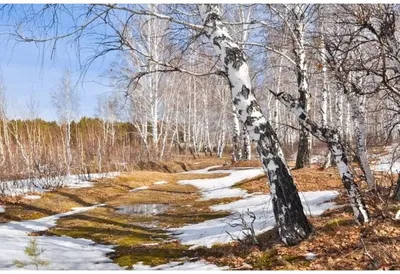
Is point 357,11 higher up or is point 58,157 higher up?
point 357,11

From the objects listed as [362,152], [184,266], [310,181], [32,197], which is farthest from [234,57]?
[32,197]

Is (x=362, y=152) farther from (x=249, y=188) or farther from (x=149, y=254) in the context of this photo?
(x=249, y=188)

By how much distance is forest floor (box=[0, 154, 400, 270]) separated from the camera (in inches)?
167

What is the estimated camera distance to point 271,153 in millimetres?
4617

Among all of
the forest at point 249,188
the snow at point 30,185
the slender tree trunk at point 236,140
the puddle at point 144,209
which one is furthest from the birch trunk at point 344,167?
the slender tree trunk at point 236,140

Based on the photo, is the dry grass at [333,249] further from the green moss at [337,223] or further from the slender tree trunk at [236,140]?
the slender tree trunk at [236,140]

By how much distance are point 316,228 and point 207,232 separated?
2.24m

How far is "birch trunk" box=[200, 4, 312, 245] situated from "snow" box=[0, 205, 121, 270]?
232 centimetres

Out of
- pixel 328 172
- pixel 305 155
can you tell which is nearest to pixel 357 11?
pixel 328 172

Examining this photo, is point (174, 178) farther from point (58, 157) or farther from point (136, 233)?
point (136, 233)

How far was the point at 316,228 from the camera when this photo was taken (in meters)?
4.89

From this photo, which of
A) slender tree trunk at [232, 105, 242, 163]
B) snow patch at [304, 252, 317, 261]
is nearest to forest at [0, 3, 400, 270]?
snow patch at [304, 252, 317, 261]

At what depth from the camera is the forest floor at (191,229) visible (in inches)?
167

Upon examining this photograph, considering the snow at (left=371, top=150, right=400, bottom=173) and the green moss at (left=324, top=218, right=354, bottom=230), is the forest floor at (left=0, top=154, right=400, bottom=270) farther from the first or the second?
the snow at (left=371, top=150, right=400, bottom=173)
